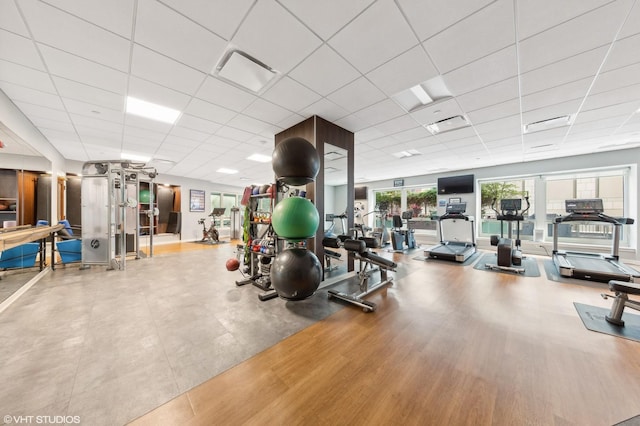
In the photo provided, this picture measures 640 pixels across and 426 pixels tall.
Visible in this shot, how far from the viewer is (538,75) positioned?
2.71 meters

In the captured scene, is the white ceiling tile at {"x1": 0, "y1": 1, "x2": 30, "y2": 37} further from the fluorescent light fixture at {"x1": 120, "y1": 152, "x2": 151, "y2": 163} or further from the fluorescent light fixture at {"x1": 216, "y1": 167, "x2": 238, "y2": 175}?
the fluorescent light fixture at {"x1": 216, "y1": 167, "x2": 238, "y2": 175}

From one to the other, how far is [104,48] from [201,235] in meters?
9.28

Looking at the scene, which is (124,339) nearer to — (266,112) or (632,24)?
(266,112)

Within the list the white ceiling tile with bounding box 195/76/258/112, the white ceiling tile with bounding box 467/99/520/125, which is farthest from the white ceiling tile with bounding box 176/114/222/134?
the white ceiling tile with bounding box 467/99/520/125

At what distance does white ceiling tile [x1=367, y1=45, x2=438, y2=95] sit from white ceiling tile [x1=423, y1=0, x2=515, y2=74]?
3.8 inches

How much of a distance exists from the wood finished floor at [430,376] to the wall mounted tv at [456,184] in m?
6.25

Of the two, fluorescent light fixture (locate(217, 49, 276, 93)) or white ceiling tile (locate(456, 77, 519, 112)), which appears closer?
fluorescent light fixture (locate(217, 49, 276, 93))

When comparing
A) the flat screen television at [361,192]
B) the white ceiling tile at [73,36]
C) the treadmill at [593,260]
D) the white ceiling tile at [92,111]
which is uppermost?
the white ceiling tile at [73,36]

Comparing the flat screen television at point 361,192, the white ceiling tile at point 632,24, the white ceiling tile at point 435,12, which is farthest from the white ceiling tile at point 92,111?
the flat screen television at point 361,192

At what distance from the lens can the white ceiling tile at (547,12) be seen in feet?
5.90

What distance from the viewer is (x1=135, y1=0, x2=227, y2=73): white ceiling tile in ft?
6.21

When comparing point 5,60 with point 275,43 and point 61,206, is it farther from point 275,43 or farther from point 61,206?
point 61,206

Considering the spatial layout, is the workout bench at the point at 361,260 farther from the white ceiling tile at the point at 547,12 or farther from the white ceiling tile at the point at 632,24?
the white ceiling tile at the point at 632,24

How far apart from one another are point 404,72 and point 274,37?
1590mm
